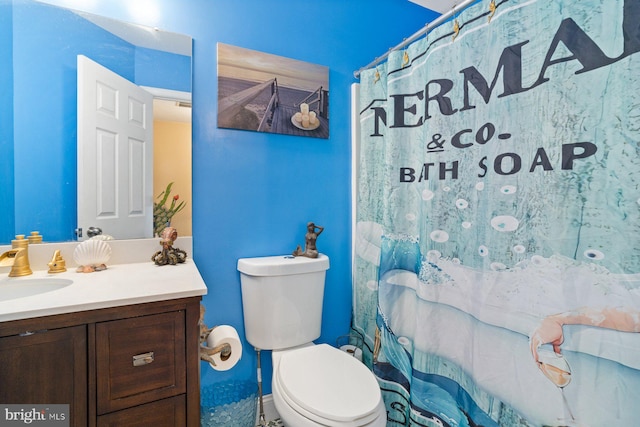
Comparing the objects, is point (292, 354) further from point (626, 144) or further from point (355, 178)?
point (626, 144)

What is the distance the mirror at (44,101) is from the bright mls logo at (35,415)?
0.65m

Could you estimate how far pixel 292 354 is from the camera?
130 centimetres

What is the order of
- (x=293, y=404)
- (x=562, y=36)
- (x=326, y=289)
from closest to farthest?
(x=562, y=36)
(x=293, y=404)
(x=326, y=289)

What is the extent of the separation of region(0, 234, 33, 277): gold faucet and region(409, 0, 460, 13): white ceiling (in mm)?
2341

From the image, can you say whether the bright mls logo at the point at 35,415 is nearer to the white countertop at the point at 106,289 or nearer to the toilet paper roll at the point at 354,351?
the white countertop at the point at 106,289

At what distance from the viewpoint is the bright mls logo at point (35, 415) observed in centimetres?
72

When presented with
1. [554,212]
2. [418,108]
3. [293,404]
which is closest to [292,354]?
[293,404]

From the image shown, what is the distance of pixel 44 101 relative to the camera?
3.74 ft

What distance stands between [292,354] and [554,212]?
1111 mm

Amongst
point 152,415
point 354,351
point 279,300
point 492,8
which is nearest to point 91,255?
point 152,415

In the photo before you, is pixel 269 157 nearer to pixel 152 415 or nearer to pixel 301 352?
pixel 301 352

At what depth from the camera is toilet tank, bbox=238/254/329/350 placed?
1.38m

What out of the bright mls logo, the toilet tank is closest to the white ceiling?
the toilet tank

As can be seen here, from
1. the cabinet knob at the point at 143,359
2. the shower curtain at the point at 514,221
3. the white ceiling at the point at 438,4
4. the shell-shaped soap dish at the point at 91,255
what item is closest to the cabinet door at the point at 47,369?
the cabinet knob at the point at 143,359
